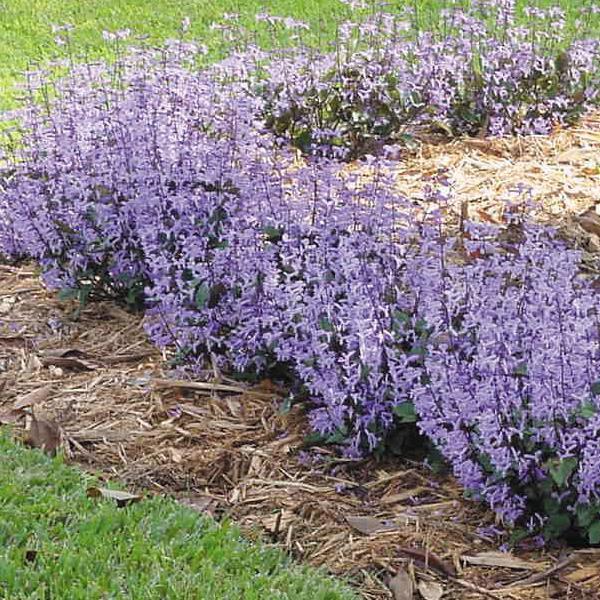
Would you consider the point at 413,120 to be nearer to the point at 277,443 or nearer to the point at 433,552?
the point at 277,443

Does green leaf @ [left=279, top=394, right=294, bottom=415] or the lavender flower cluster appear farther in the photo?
the lavender flower cluster

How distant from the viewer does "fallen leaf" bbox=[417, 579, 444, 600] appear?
3250 millimetres

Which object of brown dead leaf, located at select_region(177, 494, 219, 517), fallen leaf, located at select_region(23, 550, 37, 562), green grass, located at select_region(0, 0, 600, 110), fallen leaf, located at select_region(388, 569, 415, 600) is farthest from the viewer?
green grass, located at select_region(0, 0, 600, 110)

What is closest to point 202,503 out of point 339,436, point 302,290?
point 339,436

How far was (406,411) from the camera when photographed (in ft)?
12.2

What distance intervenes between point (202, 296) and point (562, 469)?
1689mm

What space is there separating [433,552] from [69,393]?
5.66 ft

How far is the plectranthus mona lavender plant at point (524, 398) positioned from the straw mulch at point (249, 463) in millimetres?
158

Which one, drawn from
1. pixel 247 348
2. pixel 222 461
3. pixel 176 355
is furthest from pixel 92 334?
pixel 222 461

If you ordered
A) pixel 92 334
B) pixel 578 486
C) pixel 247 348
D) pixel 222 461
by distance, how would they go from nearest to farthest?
pixel 578 486, pixel 222 461, pixel 247 348, pixel 92 334

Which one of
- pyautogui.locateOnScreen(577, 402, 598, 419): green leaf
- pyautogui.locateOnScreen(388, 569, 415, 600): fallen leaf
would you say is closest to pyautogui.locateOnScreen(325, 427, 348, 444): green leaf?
pyautogui.locateOnScreen(388, 569, 415, 600): fallen leaf

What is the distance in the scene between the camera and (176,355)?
465 centimetres

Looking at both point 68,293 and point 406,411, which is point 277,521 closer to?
point 406,411

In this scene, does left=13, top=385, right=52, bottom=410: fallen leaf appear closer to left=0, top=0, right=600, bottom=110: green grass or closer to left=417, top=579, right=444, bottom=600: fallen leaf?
left=417, top=579, right=444, bottom=600: fallen leaf
